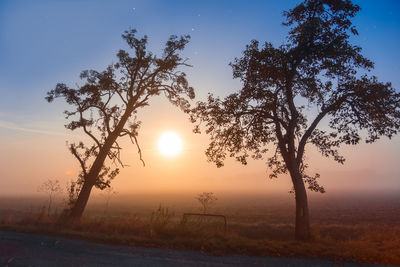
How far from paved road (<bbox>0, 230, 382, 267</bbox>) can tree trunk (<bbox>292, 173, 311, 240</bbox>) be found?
17.6ft

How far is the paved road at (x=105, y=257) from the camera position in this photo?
7.06 meters

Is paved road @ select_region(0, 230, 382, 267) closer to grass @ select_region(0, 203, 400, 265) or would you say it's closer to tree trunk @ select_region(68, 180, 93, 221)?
grass @ select_region(0, 203, 400, 265)

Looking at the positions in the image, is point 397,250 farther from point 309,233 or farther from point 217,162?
point 217,162

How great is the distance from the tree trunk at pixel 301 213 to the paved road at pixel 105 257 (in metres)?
5.36

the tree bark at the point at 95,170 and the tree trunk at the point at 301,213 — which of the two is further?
the tree bark at the point at 95,170

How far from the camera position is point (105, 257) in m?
7.58

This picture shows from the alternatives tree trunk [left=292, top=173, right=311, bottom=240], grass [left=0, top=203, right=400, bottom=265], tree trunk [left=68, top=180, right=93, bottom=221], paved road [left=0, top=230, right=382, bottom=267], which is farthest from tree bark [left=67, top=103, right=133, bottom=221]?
tree trunk [left=292, top=173, right=311, bottom=240]

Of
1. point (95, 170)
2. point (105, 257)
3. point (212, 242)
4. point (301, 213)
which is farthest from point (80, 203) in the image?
point (301, 213)

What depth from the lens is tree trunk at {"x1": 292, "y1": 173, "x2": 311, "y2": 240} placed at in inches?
516

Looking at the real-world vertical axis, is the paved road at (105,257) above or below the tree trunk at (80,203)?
below

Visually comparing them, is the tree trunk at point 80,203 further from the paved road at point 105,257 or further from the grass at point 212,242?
the paved road at point 105,257

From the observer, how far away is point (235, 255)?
8.52 meters

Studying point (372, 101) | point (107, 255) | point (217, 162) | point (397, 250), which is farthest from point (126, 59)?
point (397, 250)

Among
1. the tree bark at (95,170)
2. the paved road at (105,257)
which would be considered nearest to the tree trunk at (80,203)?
the tree bark at (95,170)
